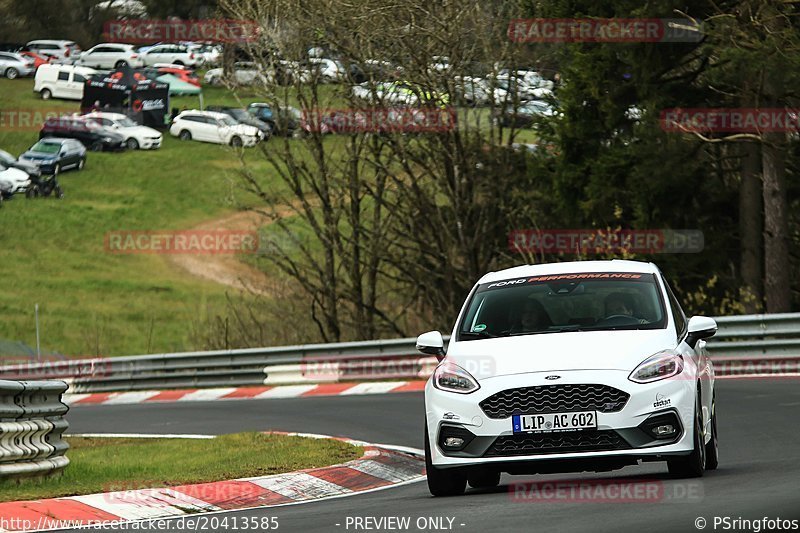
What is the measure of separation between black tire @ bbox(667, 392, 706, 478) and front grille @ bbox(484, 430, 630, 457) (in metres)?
0.45

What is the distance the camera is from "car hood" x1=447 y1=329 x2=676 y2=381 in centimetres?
1016

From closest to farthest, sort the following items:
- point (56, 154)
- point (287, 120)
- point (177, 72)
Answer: point (287, 120), point (56, 154), point (177, 72)

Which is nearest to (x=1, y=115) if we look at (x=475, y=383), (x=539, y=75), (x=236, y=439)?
(x=539, y=75)

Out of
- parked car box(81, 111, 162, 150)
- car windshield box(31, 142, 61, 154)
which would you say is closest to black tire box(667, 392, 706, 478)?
car windshield box(31, 142, 61, 154)

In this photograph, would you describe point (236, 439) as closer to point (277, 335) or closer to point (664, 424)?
point (664, 424)

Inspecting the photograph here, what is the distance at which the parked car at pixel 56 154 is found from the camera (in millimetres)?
75062

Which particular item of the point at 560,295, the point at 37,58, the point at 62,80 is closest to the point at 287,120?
the point at 560,295

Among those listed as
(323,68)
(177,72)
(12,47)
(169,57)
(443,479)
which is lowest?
(177,72)

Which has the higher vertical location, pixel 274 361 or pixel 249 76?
pixel 249 76

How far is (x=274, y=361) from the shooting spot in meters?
26.6

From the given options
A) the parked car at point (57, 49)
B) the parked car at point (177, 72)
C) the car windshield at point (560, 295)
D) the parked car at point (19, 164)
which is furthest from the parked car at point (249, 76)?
the parked car at point (57, 49)

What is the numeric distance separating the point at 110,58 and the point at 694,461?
279ft

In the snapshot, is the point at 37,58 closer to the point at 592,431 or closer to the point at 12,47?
the point at 12,47

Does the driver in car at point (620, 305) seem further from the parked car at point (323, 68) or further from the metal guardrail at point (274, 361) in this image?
the parked car at point (323, 68)
